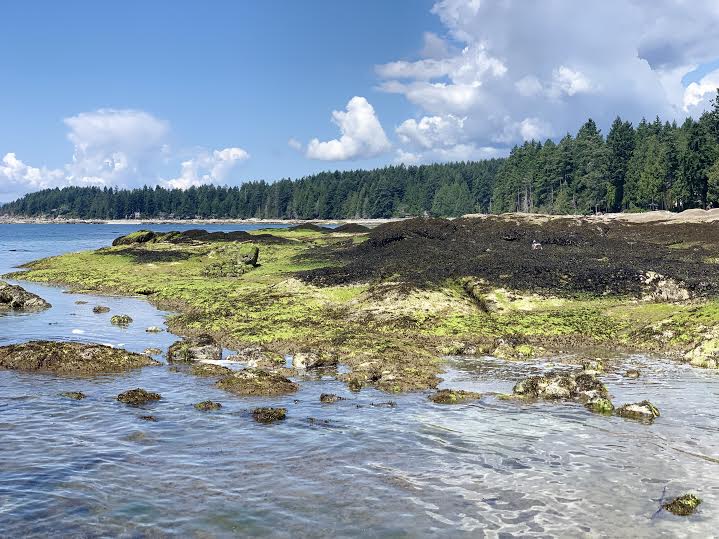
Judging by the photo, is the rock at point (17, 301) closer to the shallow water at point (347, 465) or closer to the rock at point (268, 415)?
the shallow water at point (347, 465)

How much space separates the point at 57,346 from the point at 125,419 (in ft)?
28.5

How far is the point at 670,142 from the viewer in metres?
128

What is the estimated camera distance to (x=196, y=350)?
25109mm

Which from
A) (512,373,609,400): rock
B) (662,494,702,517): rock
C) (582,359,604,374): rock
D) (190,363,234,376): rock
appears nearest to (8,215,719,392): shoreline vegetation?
(582,359,604,374): rock

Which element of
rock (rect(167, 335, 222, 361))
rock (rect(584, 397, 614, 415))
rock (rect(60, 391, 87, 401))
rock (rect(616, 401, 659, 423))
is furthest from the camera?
rock (rect(167, 335, 222, 361))

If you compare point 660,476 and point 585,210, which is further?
point 585,210

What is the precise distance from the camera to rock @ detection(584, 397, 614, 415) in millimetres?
17828

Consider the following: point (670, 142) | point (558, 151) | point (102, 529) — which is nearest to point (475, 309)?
point (102, 529)

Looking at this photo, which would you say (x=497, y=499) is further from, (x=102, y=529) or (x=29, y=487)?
(x=29, y=487)

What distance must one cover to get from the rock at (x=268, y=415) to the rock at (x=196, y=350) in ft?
26.5

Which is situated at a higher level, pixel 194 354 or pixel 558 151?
pixel 558 151

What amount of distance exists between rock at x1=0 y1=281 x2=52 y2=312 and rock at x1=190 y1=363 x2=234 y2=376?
20.4 metres

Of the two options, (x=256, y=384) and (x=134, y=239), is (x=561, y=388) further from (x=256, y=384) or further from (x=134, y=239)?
(x=134, y=239)

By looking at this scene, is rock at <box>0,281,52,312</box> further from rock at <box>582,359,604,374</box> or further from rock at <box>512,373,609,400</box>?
rock at <box>582,359,604,374</box>
